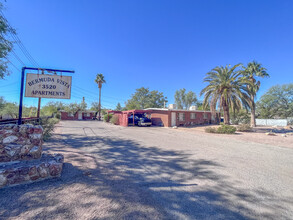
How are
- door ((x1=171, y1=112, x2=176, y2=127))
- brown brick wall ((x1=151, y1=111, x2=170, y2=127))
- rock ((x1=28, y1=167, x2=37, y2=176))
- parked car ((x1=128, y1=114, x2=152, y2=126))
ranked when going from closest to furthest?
rock ((x1=28, y1=167, x2=37, y2=176)) → brown brick wall ((x1=151, y1=111, x2=170, y2=127)) → parked car ((x1=128, y1=114, x2=152, y2=126)) → door ((x1=171, y1=112, x2=176, y2=127))

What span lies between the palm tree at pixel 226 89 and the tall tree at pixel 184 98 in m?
28.1

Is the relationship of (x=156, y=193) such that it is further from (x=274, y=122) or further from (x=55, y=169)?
(x=274, y=122)

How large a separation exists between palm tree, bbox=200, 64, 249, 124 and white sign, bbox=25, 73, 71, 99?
1546cm

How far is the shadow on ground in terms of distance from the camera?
7.32 ft

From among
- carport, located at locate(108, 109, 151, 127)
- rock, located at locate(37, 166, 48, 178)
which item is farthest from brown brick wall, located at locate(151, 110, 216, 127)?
rock, located at locate(37, 166, 48, 178)

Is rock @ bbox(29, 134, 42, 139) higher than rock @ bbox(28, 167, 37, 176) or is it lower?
higher

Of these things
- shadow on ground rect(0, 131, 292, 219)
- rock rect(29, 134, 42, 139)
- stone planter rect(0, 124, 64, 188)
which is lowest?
shadow on ground rect(0, 131, 292, 219)

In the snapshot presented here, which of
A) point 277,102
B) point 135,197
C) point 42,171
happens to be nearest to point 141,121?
point 42,171

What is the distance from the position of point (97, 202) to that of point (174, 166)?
8.49 feet

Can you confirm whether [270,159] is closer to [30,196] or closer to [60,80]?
[30,196]

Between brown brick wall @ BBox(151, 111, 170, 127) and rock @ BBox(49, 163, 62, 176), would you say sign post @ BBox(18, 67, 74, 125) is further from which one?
brown brick wall @ BBox(151, 111, 170, 127)

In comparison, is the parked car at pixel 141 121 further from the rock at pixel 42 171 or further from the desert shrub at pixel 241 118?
the rock at pixel 42 171

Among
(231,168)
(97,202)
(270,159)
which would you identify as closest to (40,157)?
(97,202)

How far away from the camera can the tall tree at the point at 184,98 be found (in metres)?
44.2
